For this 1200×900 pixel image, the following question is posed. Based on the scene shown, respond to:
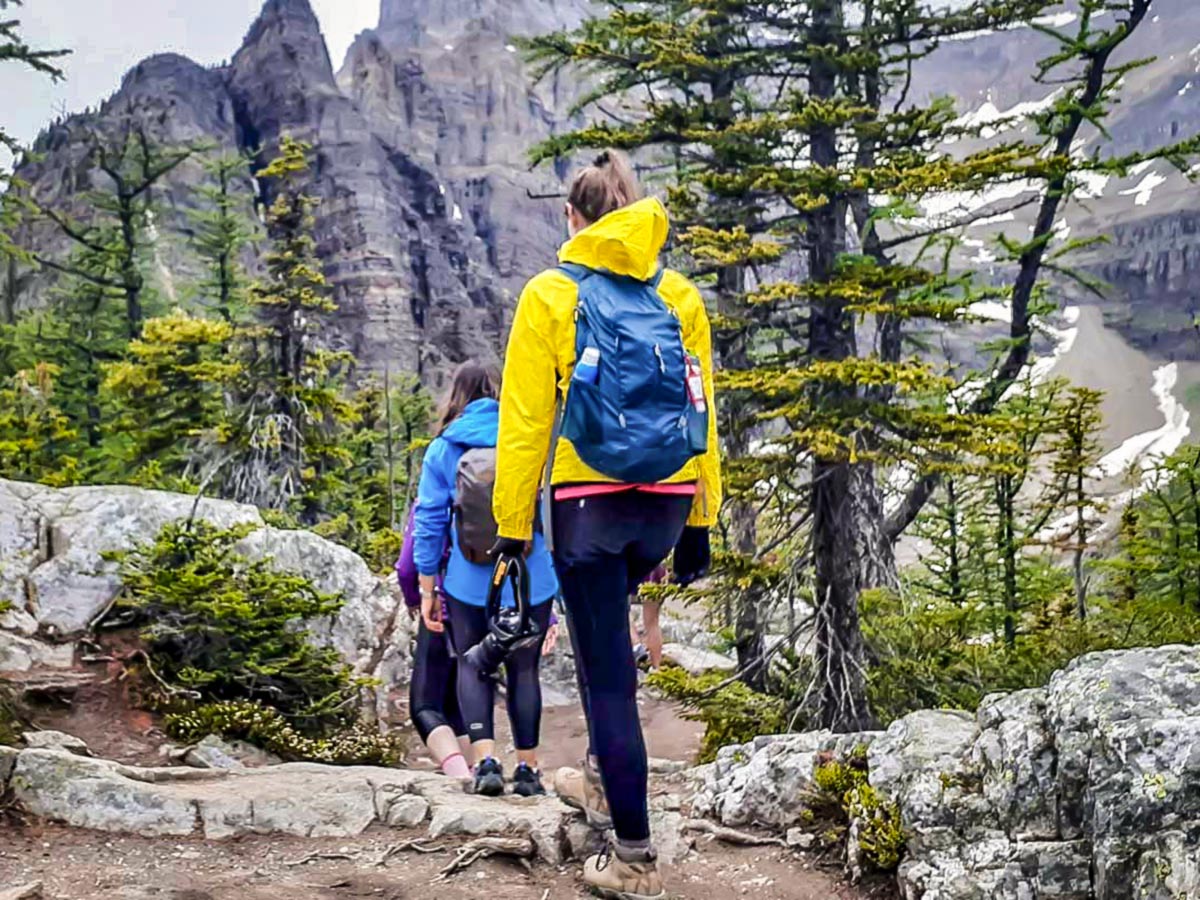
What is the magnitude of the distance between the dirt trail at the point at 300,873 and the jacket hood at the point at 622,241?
7.50 feet

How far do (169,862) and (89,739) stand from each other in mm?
2914

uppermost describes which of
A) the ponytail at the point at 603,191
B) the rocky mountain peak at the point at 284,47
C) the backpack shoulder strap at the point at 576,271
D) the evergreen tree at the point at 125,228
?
the rocky mountain peak at the point at 284,47

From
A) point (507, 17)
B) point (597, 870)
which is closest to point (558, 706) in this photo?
point (597, 870)

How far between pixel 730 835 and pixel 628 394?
2303 millimetres

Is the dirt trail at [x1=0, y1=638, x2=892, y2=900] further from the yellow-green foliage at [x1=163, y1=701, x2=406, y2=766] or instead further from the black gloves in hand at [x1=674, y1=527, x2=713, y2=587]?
the yellow-green foliage at [x1=163, y1=701, x2=406, y2=766]

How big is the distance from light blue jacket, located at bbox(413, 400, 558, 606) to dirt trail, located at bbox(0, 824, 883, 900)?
1.28 m

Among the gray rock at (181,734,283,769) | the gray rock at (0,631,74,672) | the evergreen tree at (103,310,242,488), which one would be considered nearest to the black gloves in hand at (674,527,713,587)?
the gray rock at (181,734,283,769)

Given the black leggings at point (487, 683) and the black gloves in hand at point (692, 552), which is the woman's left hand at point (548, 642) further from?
the black gloves in hand at point (692, 552)

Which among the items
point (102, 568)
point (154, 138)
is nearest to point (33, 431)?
point (102, 568)

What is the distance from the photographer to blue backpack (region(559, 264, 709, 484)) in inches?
115

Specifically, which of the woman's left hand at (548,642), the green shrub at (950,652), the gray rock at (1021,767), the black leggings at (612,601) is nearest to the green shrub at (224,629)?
the woman's left hand at (548,642)

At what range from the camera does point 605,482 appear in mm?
3010

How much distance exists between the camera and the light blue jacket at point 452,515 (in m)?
4.73

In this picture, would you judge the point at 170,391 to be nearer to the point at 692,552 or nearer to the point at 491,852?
the point at 491,852
